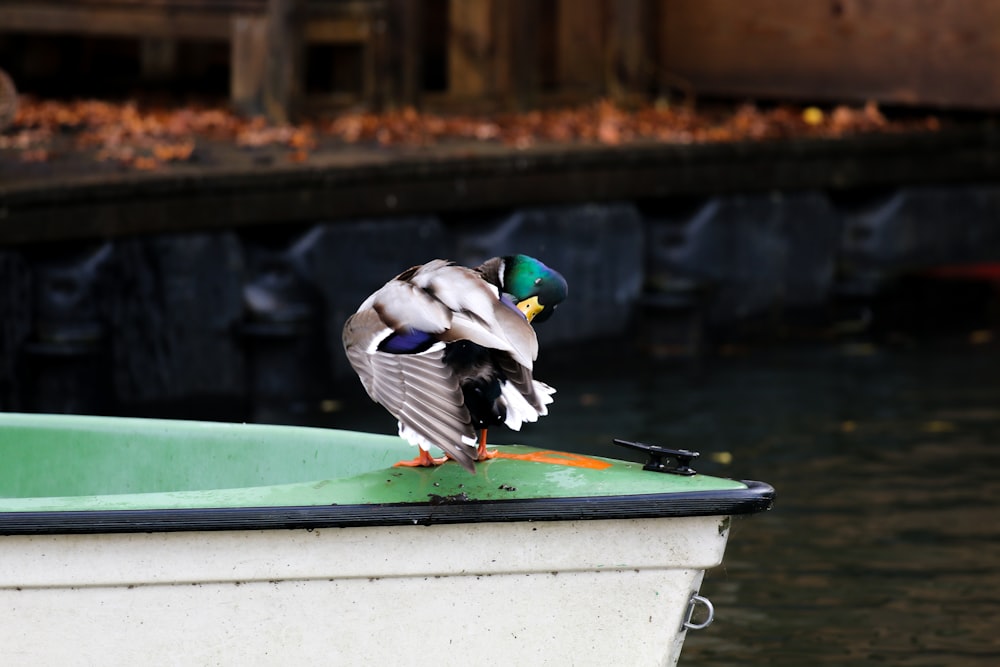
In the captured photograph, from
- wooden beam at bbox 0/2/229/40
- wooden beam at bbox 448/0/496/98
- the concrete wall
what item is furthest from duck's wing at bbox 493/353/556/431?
wooden beam at bbox 448/0/496/98

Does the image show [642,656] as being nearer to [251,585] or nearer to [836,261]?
[251,585]

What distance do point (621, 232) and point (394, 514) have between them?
6.45 m

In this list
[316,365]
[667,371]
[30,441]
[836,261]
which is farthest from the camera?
[836,261]

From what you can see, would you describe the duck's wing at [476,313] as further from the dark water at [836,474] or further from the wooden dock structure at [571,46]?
the wooden dock structure at [571,46]

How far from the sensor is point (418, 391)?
13.1 ft

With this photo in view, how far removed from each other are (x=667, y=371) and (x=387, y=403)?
20.5 ft

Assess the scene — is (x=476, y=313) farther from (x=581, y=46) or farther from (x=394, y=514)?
(x=581, y=46)

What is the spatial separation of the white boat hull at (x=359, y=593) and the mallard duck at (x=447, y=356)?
277 millimetres

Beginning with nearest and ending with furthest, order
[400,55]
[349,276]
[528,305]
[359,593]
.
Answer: [359,593] → [528,305] → [349,276] → [400,55]

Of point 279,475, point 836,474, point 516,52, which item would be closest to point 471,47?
point 516,52

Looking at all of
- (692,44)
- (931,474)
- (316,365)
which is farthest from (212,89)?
(931,474)

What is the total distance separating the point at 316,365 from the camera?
9.39 meters

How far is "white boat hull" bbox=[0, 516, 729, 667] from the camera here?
13.3 ft

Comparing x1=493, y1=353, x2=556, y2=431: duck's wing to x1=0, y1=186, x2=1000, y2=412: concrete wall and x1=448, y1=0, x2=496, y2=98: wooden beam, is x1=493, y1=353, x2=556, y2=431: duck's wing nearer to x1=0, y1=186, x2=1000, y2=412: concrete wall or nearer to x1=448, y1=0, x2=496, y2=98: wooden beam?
x1=0, y1=186, x2=1000, y2=412: concrete wall
